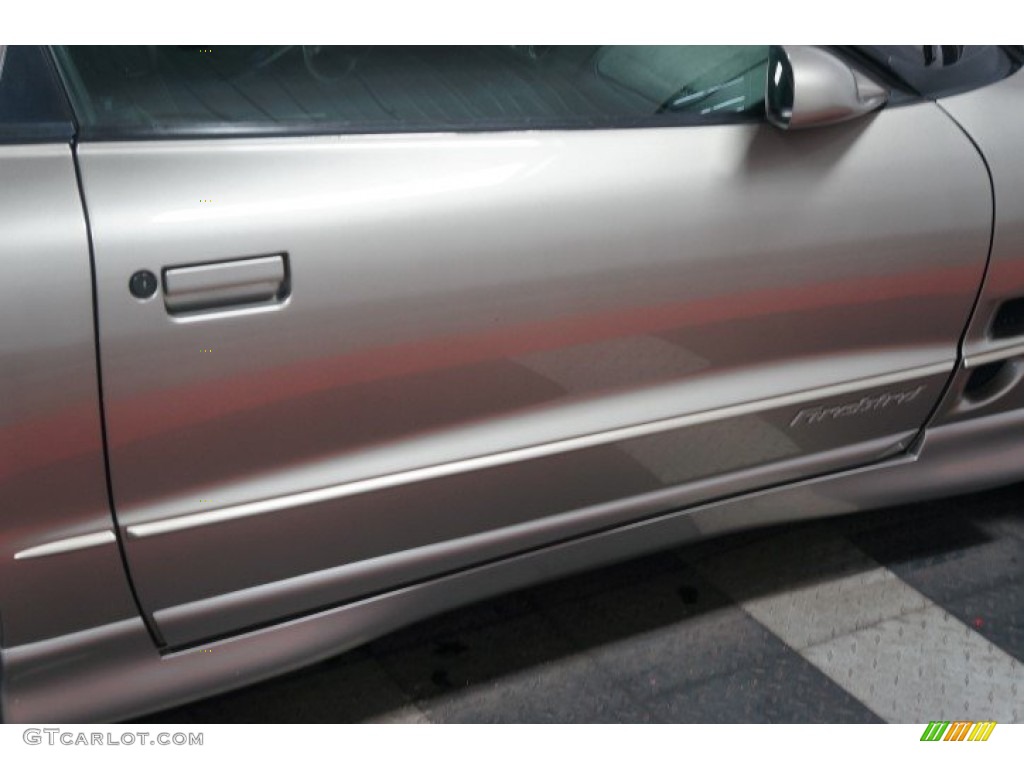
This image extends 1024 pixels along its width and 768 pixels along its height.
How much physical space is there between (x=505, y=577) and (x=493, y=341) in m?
0.47

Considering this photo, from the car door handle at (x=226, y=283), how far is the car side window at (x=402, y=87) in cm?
20

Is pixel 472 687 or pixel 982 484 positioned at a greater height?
pixel 982 484

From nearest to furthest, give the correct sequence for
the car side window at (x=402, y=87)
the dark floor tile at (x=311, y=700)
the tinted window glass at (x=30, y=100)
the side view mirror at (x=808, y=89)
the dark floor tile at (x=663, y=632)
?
the tinted window glass at (x=30, y=100), the car side window at (x=402, y=87), the side view mirror at (x=808, y=89), the dark floor tile at (x=311, y=700), the dark floor tile at (x=663, y=632)

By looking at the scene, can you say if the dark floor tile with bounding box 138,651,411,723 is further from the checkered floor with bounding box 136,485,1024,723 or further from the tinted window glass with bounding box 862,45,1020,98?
the tinted window glass with bounding box 862,45,1020,98

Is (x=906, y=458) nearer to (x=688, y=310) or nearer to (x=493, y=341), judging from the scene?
(x=688, y=310)

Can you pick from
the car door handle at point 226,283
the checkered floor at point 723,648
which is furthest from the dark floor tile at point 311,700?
the car door handle at point 226,283

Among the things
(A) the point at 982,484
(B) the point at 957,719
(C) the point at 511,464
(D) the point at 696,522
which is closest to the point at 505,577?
(C) the point at 511,464

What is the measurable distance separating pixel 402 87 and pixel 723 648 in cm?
118

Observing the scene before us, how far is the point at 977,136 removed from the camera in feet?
7.11

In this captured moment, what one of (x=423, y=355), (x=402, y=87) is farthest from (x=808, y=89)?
(x=423, y=355)

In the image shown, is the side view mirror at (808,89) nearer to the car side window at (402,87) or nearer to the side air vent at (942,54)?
the car side window at (402,87)

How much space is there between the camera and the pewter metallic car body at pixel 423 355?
1.58 meters

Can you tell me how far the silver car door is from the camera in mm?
1620

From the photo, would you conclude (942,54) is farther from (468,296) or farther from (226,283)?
(226,283)
